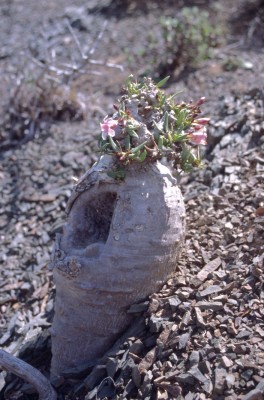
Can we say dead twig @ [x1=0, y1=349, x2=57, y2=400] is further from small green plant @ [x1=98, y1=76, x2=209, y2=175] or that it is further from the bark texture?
small green plant @ [x1=98, y1=76, x2=209, y2=175]

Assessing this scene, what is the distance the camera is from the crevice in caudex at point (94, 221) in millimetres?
3186

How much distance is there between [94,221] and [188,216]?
26.2 inches

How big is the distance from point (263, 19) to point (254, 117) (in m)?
2.76

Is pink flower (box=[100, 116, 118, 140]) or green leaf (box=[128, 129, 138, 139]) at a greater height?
pink flower (box=[100, 116, 118, 140])

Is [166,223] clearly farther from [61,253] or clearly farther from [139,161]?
[61,253]

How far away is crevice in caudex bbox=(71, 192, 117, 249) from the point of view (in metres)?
3.19

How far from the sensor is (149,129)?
10.2 ft

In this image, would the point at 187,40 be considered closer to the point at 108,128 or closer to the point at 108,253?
the point at 108,128

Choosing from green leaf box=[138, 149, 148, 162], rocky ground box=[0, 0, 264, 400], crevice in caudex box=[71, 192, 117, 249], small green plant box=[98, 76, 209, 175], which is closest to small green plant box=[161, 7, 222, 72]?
rocky ground box=[0, 0, 264, 400]

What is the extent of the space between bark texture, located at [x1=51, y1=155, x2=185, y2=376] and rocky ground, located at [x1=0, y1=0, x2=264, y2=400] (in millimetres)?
93

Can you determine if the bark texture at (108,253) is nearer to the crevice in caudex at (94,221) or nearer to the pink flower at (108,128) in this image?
the crevice in caudex at (94,221)

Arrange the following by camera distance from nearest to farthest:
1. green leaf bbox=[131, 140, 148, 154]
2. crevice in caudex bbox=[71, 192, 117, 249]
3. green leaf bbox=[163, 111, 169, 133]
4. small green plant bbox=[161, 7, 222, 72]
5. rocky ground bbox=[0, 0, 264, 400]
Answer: rocky ground bbox=[0, 0, 264, 400] < green leaf bbox=[131, 140, 148, 154] < green leaf bbox=[163, 111, 169, 133] < crevice in caudex bbox=[71, 192, 117, 249] < small green plant bbox=[161, 7, 222, 72]

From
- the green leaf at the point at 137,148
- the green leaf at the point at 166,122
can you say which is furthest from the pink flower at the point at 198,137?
the green leaf at the point at 137,148

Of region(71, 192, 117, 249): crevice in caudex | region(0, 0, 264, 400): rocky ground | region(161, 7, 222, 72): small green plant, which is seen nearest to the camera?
region(0, 0, 264, 400): rocky ground
